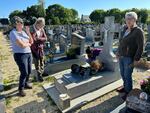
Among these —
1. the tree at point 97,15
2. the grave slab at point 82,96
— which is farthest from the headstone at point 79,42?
the tree at point 97,15

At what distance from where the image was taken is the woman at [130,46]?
3.66 metres

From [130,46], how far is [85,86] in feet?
5.06

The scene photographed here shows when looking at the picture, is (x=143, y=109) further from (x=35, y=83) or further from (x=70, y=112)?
(x=35, y=83)

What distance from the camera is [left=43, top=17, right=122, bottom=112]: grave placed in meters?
4.25

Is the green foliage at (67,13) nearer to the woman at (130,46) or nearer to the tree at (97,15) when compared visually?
the tree at (97,15)

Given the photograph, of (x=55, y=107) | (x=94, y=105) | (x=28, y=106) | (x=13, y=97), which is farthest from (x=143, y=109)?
(x=13, y=97)

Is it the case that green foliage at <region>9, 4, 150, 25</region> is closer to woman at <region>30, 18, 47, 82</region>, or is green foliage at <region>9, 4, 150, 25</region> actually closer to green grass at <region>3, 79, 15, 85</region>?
green grass at <region>3, 79, 15, 85</region>

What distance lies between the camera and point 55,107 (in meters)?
4.28

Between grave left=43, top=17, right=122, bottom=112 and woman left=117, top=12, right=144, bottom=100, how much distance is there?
894mm

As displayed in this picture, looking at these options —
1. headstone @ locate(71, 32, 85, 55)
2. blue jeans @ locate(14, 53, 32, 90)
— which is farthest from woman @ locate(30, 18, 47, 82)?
headstone @ locate(71, 32, 85, 55)

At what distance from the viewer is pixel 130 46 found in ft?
12.6

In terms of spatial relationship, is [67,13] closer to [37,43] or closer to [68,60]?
[68,60]

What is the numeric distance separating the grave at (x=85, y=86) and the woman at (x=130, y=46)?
0.89m

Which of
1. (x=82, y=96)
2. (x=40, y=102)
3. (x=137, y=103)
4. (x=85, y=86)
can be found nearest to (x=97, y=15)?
(x=85, y=86)
